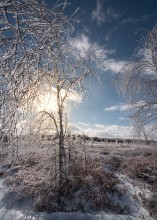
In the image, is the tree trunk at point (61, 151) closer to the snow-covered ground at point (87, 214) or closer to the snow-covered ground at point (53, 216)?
the snow-covered ground at point (87, 214)

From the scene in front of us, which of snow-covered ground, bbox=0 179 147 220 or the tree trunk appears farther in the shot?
the tree trunk

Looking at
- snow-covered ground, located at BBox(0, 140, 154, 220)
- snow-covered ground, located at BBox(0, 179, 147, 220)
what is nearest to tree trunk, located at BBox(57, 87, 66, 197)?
snow-covered ground, located at BBox(0, 140, 154, 220)

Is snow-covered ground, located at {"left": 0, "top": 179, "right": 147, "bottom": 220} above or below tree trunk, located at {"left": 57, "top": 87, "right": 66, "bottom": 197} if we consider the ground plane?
below

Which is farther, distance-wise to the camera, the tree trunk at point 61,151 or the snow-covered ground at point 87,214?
the tree trunk at point 61,151

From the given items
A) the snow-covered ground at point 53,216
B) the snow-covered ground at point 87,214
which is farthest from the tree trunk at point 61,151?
the snow-covered ground at point 53,216

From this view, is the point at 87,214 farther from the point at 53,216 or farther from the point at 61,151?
the point at 61,151

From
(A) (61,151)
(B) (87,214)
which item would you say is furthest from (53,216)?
(A) (61,151)

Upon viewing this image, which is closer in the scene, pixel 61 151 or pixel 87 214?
pixel 87 214

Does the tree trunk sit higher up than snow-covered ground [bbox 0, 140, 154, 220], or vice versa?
the tree trunk

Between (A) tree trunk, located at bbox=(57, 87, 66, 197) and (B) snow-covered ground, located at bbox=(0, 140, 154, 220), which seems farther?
(A) tree trunk, located at bbox=(57, 87, 66, 197)

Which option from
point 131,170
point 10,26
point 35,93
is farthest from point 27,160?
point 10,26

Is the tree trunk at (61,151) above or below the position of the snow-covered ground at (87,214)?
above

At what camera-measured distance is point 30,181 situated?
11961 mm

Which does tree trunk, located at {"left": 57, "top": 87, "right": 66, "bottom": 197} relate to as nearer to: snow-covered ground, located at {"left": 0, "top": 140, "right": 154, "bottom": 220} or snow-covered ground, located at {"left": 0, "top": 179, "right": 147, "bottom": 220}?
snow-covered ground, located at {"left": 0, "top": 140, "right": 154, "bottom": 220}
